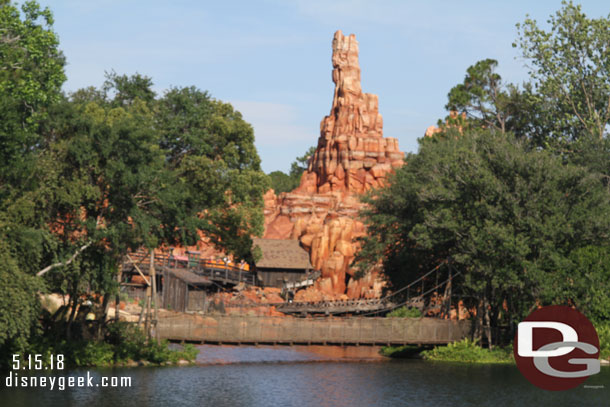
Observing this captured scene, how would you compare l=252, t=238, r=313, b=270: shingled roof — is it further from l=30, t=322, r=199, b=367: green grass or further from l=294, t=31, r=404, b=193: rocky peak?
l=30, t=322, r=199, b=367: green grass

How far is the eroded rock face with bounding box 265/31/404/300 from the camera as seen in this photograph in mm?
76875

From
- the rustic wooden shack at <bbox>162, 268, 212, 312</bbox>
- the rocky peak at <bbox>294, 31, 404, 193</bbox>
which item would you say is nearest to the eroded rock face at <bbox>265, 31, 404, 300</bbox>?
the rocky peak at <bbox>294, 31, 404, 193</bbox>

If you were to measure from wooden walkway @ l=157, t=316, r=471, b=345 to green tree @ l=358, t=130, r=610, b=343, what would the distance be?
2925mm

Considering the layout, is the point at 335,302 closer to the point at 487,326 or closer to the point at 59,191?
the point at 487,326

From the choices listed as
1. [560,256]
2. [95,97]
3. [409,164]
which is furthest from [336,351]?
[95,97]

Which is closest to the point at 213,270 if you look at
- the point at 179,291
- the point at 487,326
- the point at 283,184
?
the point at 179,291

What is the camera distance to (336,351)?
5400 centimetres

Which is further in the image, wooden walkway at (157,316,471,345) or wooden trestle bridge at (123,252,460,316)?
wooden trestle bridge at (123,252,460,316)

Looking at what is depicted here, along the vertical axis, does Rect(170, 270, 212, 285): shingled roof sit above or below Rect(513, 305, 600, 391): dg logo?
above

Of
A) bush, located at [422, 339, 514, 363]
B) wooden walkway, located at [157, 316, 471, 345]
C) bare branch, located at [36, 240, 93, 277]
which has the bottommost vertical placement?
bush, located at [422, 339, 514, 363]

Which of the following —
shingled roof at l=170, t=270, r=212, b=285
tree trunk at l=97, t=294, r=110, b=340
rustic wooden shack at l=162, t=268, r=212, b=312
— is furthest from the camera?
shingled roof at l=170, t=270, r=212, b=285

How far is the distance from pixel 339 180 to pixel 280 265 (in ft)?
72.2

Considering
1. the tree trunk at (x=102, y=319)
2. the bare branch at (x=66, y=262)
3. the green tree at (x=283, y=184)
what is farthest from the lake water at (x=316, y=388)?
the green tree at (x=283, y=184)

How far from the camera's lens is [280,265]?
2980 inches
